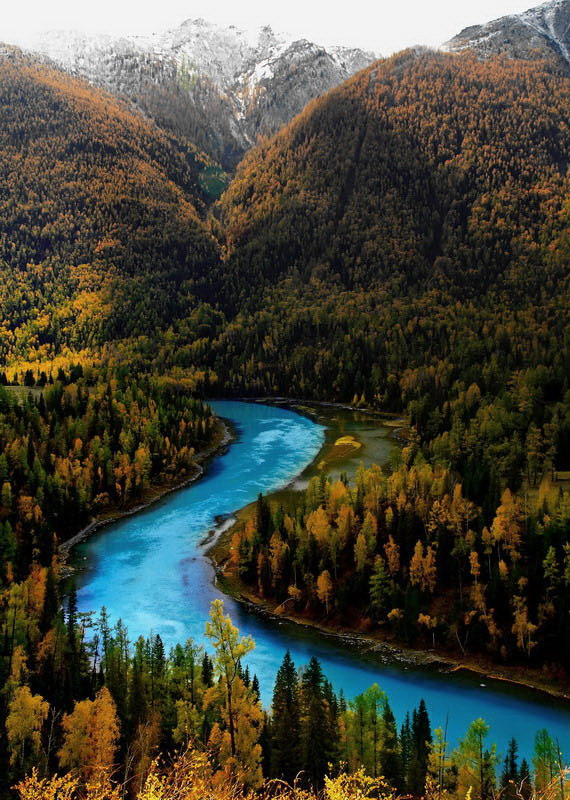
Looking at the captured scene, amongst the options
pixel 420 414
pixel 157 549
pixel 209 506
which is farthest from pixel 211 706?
pixel 420 414

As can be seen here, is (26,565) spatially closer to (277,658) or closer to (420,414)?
(277,658)

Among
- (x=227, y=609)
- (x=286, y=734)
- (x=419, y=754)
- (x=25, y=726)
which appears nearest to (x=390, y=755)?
(x=419, y=754)

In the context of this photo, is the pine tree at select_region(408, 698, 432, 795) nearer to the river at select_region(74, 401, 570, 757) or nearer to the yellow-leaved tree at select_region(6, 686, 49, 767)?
the river at select_region(74, 401, 570, 757)

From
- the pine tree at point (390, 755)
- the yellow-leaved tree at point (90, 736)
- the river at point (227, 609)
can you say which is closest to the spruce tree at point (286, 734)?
the pine tree at point (390, 755)

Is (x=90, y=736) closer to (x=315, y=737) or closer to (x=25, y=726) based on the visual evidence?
(x=25, y=726)

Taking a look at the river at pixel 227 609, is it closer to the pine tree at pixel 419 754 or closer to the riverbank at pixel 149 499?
the riverbank at pixel 149 499

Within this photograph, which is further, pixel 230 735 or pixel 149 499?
pixel 149 499

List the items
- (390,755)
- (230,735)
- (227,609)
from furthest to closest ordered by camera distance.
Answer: (227,609)
(390,755)
(230,735)
